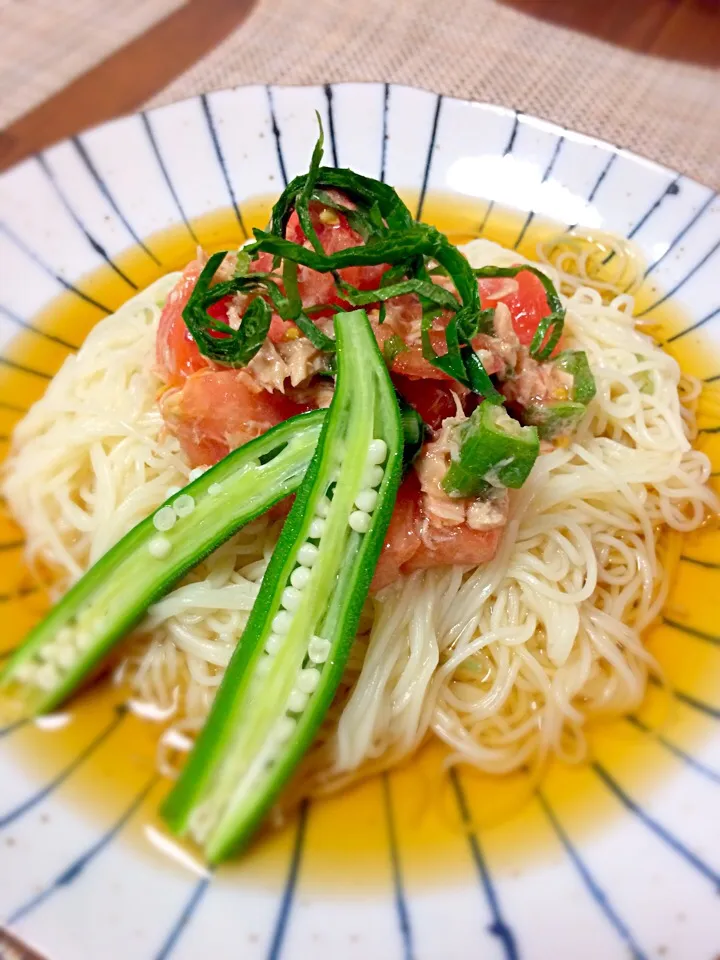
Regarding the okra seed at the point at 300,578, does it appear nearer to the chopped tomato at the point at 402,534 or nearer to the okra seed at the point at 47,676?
the chopped tomato at the point at 402,534

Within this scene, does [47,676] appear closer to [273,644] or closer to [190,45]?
[273,644]

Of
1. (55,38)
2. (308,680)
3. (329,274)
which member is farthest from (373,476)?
(55,38)

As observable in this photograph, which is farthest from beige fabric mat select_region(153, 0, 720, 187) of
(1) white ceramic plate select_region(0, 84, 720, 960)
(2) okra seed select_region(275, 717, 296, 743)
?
(2) okra seed select_region(275, 717, 296, 743)

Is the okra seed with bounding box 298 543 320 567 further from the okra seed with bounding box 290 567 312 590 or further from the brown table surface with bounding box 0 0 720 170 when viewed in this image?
the brown table surface with bounding box 0 0 720 170

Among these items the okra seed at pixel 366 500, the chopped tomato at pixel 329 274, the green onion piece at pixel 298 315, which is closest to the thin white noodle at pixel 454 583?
the okra seed at pixel 366 500

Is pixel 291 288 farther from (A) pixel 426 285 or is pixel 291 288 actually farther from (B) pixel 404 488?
(B) pixel 404 488

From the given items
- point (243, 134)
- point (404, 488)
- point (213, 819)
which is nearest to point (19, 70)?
point (243, 134)

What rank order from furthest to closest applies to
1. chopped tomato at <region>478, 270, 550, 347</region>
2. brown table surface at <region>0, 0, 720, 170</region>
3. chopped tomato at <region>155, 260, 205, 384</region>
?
brown table surface at <region>0, 0, 720, 170</region> < chopped tomato at <region>478, 270, 550, 347</region> < chopped tomato at <region>155, 260, 205, 384</region>
